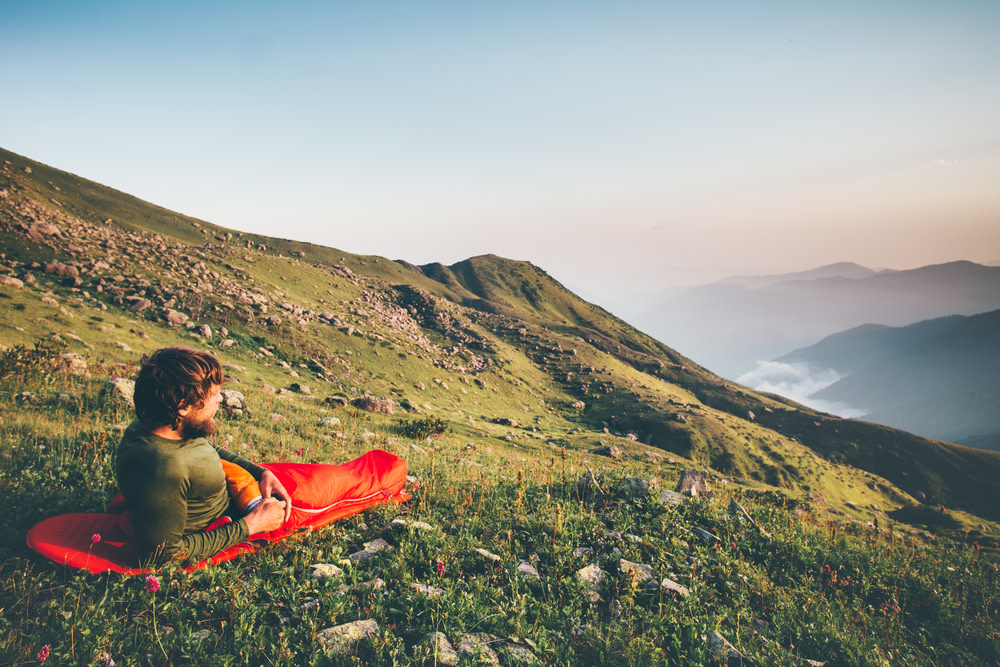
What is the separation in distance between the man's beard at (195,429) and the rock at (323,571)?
2.00m

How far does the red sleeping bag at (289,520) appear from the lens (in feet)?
13.7

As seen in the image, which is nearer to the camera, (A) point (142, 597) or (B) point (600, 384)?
→ (A) point (142, 597)

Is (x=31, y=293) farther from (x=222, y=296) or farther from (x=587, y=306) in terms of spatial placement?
(x=587, y=306)

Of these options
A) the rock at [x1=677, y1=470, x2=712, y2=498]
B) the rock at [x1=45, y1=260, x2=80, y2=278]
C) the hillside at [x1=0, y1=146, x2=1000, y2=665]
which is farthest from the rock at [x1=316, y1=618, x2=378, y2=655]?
the rock at [x1=45, y1=260, x2=80, y2=278]

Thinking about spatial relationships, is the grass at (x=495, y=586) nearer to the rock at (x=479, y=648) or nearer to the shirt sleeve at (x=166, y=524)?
the rock at (x=479, y=648)

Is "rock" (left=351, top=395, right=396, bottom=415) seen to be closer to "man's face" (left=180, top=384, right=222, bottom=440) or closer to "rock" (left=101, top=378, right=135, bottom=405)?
"rock" (left=101, top=378, right=135, bottom=405)

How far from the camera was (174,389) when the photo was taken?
4.21 meters

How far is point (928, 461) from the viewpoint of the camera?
2402 inches

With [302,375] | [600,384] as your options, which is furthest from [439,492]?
[600,384]

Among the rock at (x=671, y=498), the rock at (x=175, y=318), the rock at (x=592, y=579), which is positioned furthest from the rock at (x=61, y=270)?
the rock at (x=671, y=498)

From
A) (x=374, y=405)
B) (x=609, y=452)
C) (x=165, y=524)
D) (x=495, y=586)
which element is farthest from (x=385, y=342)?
(x=495, y=586)

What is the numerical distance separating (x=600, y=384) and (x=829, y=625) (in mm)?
48344

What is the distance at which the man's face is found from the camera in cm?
440

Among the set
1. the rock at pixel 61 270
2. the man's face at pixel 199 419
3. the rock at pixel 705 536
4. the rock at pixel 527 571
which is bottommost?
the rock at pixel 61 270
